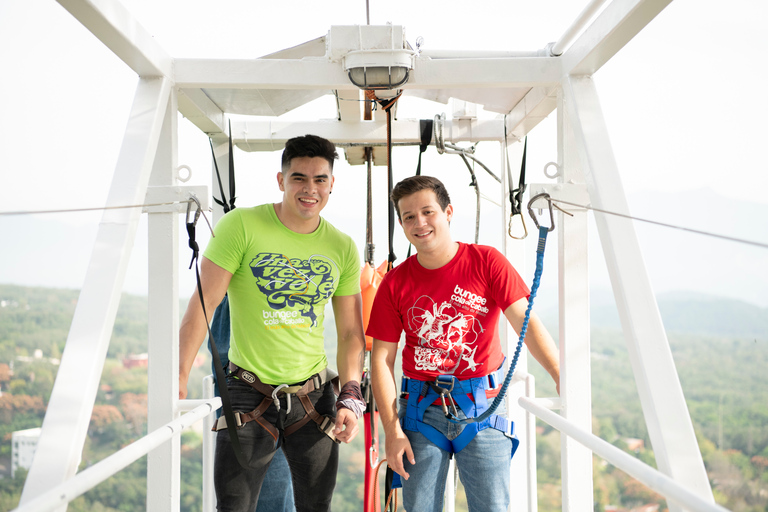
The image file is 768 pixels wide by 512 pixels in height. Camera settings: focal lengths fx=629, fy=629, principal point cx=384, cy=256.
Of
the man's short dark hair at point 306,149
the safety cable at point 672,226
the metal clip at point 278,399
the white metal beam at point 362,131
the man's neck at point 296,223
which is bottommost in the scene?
the metal clip at point 278,399

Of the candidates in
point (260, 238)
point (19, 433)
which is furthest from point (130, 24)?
point (19, 433)

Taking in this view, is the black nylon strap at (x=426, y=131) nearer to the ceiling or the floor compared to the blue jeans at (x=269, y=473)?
nearer to the ceiling

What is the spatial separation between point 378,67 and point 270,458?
52.5 inches

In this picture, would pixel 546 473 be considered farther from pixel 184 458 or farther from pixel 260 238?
pixel 260 238

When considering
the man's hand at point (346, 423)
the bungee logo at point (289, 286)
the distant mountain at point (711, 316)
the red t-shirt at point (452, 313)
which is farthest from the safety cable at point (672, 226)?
the distant mountain at point (711, 316)

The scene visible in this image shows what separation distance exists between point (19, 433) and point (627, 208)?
2774cm

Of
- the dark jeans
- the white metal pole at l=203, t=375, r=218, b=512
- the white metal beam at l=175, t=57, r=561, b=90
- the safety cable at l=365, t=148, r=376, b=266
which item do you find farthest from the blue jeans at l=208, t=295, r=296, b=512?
the white metal beam at l=175, t=57, r=561, b=90

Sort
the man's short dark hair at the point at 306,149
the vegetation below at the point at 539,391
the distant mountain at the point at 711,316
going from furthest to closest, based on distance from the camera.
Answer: the distant mountain at the point at 711,316 < the vegetation below at the point at 539,391 < the man's short dark hair at the point at 306,149

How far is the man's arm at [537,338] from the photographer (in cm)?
199

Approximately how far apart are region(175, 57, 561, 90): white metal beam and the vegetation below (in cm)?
2334

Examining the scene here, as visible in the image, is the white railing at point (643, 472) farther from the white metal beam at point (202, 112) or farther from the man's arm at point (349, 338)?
the white metal beam at point (202, 112)

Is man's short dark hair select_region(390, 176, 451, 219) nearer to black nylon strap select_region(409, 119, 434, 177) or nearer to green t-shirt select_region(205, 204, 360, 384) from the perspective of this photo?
green t-shirt select_region(205, 204, 360, 384)

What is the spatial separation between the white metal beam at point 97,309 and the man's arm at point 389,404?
2.71 ft

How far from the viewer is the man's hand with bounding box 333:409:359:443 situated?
2.04 m
